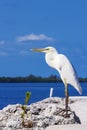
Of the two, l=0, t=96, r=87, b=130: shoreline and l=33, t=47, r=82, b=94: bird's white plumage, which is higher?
l=33, t=47, r=82, b=94: bird's white plumage

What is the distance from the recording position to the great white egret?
10.7 m

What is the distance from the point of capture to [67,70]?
10734 millimetres

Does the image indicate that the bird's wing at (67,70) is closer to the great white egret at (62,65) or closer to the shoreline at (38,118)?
the great white egret at (62,65)

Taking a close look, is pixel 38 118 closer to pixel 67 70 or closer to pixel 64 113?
pixel 64 113

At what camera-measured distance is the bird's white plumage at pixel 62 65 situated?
10727mm

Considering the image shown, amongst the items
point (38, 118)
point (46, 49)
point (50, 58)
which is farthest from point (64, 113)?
point (46, 49)

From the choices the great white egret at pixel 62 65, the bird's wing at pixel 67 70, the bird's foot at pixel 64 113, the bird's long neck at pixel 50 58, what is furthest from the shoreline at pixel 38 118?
the bird's long neck at pixel 50 58

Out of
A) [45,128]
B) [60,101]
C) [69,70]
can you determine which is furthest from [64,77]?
[60,101]

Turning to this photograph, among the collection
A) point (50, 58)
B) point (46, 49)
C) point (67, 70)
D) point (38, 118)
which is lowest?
point (38, 118)

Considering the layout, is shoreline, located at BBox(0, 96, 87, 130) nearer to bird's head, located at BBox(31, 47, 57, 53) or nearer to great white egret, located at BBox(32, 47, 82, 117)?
great white egret, located at BBox(32, 47, 82, 117)

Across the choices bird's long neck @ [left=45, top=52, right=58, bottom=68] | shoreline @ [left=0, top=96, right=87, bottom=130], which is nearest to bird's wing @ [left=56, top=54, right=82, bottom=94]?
bird's long neck @ [left=45, top=52, right=58, bottom=68]

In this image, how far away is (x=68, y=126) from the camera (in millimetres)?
8883

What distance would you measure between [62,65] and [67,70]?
138 mm

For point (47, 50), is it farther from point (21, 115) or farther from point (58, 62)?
point (21, 115)
